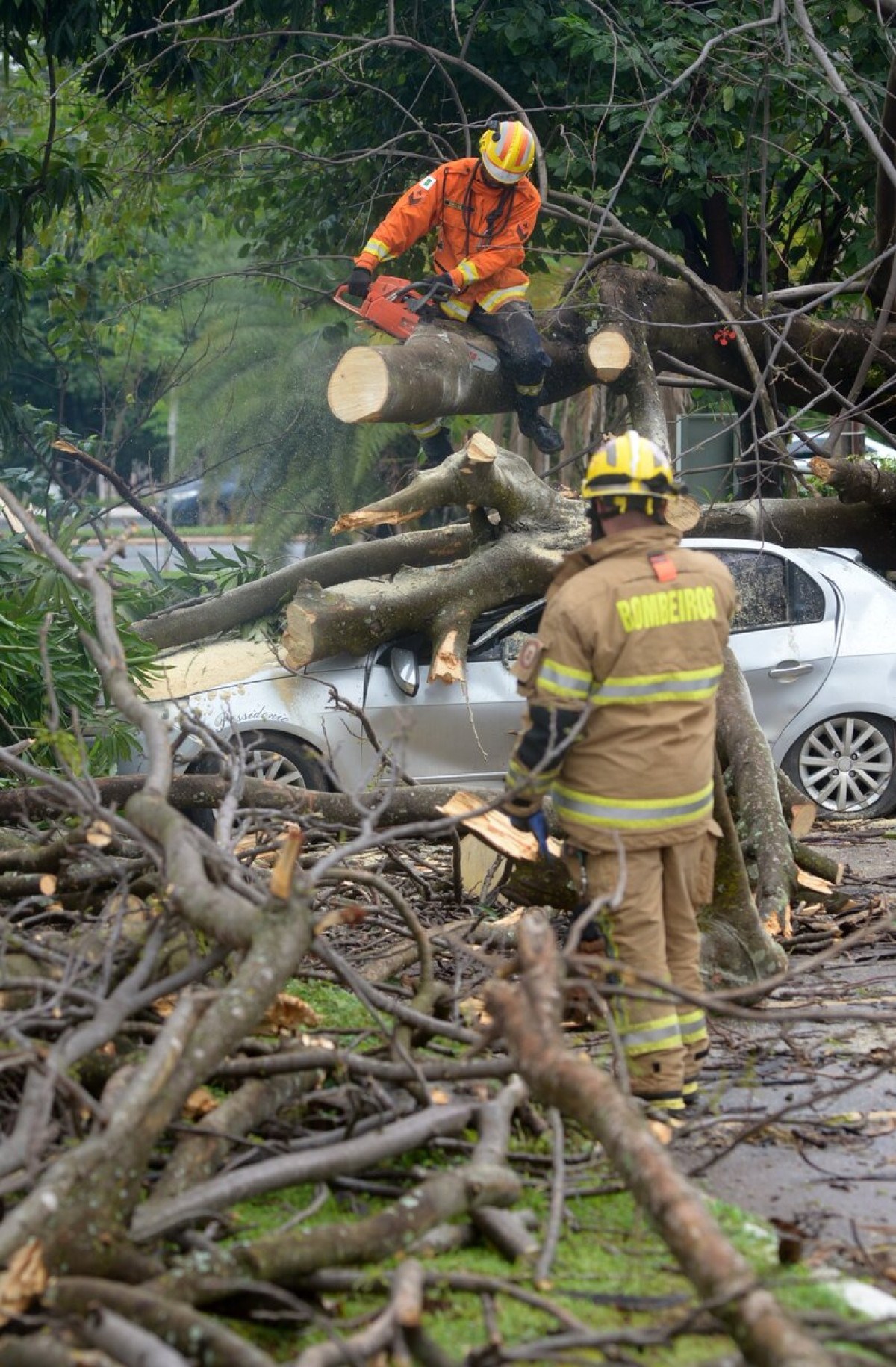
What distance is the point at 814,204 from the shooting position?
39.3 ft

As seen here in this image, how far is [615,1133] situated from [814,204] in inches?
425

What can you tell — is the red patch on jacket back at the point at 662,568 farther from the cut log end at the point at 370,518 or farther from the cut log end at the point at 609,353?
the cut log end at the point at 609,353

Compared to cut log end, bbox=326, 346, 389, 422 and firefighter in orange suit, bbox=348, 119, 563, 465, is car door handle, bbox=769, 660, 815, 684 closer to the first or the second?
firefighter in orange suit, bbox=348, 119, 563, 465

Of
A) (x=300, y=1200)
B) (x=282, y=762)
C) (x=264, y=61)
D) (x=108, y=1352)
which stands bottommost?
(x=282, y=762)

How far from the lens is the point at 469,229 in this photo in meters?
8.29

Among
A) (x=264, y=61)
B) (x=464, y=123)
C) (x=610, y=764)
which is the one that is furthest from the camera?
(x=264, y=61)

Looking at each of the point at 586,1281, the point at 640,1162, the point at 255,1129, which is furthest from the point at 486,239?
the point at 640,1162

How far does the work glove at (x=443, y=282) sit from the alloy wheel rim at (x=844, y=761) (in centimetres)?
319

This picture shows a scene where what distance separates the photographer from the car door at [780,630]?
27.8 feet

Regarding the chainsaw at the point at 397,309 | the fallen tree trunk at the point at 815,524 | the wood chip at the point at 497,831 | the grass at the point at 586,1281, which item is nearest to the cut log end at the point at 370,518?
the chainsaw at the point at 397,309

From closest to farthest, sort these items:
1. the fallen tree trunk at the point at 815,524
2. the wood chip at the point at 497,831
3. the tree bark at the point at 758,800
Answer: the wood chip at the point at 497,831 → the tree bark at the point at 758,800 → the fallen tree trunk at the point at 815,524

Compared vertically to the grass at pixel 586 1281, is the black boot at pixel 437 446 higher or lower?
higher

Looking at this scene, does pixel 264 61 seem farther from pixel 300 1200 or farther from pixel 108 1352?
pixel 108 1352

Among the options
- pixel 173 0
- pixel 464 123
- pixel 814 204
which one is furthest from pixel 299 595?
pixel 814 204
